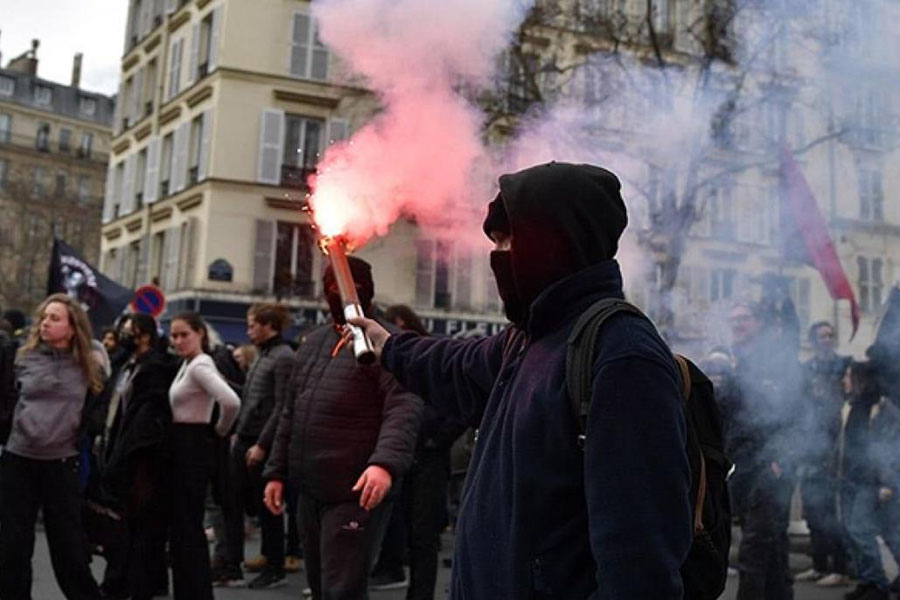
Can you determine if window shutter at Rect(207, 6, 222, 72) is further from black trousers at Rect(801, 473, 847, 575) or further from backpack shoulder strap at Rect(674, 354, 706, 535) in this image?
backpack shoulder strap at Rect(674, 354, 706, 535)

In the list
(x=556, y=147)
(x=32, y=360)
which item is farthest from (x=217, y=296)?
(x=32, y=360)

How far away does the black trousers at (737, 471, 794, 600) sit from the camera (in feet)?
18.3

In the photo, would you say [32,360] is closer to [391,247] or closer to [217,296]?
[391,247]

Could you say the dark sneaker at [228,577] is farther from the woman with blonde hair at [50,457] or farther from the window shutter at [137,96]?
the window shutter at [137,96]

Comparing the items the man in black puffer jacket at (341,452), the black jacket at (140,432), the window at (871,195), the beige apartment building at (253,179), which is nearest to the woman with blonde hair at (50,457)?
the black jacket at (140,432)

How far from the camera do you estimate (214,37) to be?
75.4 feet

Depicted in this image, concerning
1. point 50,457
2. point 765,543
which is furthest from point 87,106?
point 765,543

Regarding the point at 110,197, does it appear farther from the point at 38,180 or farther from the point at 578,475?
the point at 38,180

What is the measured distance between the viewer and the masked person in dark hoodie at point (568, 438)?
1.91 metres

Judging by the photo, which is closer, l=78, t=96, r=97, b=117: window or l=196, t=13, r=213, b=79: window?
l=196, t=13, r=213, b=79: window

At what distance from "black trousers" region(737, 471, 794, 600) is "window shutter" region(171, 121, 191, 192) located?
21283mm

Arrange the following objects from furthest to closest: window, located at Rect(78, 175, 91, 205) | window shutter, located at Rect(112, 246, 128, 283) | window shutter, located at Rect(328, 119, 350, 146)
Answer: window, located at Rect(78, 175, 91, 205)
window shutter, located at Rect(112, 246, 128, 283)
window shutter, located at Rect(328, 119, 350, 146)

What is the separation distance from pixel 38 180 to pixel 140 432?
65957 mm

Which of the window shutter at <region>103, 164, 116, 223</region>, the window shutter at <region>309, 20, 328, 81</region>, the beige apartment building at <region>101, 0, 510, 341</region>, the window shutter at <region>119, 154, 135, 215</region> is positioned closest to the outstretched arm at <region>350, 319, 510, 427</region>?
the beige apartment building at <region>101, 0, 510, 341</region>
